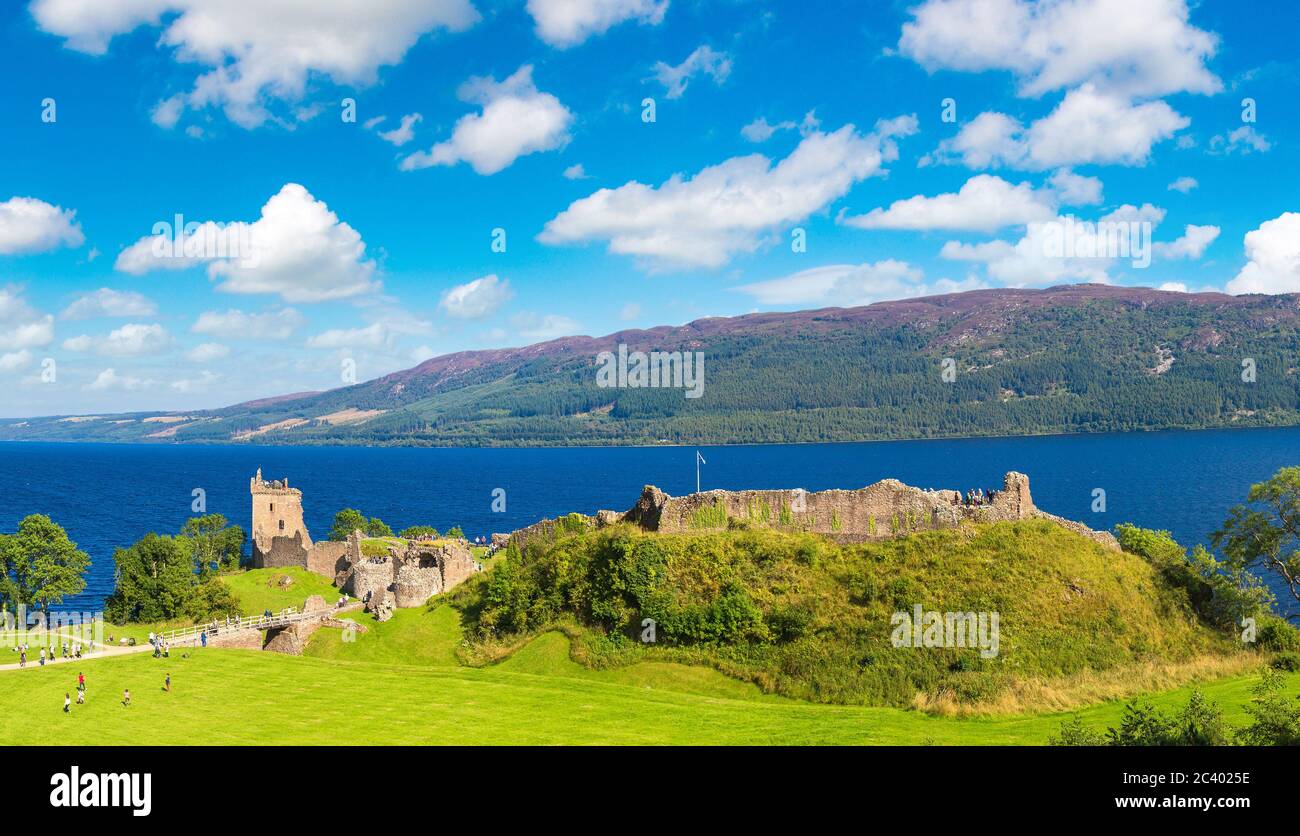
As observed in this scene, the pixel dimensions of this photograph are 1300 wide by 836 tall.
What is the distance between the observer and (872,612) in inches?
1531

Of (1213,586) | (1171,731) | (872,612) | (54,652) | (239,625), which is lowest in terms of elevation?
(239,625)

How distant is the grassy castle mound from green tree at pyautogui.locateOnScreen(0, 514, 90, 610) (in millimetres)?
37208

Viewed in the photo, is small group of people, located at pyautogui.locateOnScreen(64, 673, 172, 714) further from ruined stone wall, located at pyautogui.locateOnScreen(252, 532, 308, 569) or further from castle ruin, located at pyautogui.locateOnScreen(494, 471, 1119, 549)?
ruined stone wall, located at pyautogui.locateOnScreen(252, 532, 308, 569)

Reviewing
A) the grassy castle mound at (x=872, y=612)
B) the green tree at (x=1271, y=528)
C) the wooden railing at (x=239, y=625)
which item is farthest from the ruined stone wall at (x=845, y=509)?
the wooden railing at (x=239, y=625)

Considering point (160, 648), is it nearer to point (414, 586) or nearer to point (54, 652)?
point (54, 652)

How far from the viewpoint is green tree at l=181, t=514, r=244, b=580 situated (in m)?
91.1

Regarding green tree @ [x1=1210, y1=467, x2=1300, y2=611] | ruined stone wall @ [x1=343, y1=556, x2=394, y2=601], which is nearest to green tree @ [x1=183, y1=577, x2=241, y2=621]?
ruined stone wall @ [x1=343, y1=556, x2=394, y2=601]

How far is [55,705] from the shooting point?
110 ft

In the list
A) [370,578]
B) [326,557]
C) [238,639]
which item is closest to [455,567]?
[370,578]

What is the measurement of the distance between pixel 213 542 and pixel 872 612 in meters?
79.8

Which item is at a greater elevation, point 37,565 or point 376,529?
point 37,565

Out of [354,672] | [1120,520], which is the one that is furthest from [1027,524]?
[1120,520]

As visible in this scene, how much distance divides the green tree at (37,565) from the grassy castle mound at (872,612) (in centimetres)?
3721
